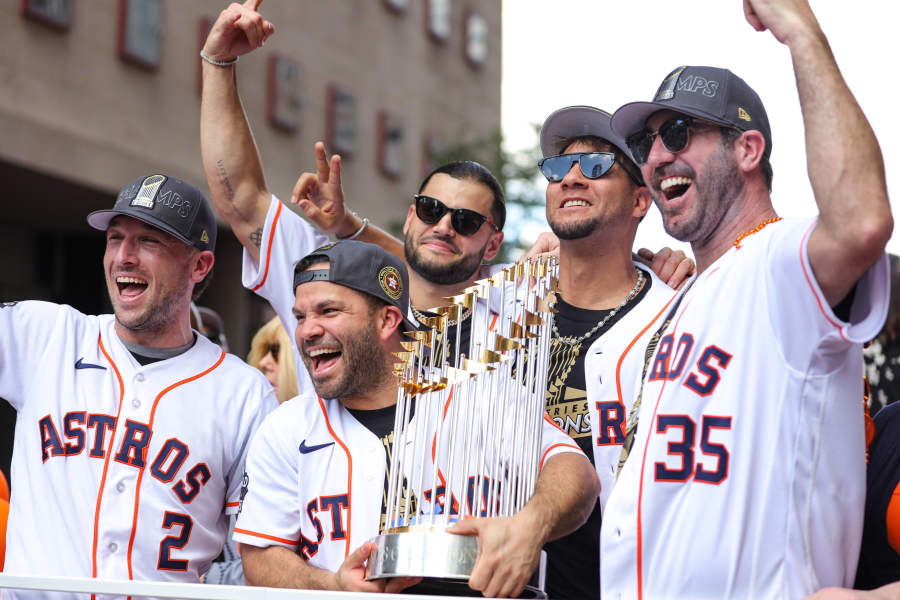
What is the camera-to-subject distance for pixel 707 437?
2762mm

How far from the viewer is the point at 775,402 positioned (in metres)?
2.70

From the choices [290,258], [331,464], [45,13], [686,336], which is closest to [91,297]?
[45,13]

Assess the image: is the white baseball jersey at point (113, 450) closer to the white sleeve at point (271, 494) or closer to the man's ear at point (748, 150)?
the white sleeve at point (271, 494)

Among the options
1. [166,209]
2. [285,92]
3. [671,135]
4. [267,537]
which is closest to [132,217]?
[166,209]

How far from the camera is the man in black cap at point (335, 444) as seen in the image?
349 cm

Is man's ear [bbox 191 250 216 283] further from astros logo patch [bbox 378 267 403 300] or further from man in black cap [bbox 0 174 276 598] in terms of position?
astros logo patch [bbox 378 267 403 300]

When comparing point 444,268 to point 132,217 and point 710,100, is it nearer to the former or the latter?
point 132,217

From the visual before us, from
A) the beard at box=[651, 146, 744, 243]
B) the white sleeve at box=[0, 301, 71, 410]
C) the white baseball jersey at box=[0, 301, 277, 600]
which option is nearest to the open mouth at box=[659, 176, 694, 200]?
the beard at box=[651, 146, 744, 243]

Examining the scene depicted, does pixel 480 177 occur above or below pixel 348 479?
above

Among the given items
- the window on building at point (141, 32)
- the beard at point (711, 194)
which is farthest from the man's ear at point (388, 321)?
the window on building at point (141, 32)

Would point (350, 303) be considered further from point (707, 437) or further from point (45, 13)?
point (45, 13)

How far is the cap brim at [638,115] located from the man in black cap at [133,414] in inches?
68.5

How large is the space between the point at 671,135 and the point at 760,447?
100 centimetres

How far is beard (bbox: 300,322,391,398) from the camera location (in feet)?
12.6
